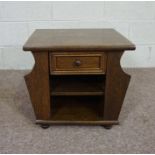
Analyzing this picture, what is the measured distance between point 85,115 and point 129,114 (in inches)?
12.2

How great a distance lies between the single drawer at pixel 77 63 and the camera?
50.2 inches

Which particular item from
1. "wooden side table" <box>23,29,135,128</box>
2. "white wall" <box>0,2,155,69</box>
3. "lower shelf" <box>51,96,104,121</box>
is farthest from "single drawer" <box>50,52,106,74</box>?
"white wall" <box>0,2,155,69</box>

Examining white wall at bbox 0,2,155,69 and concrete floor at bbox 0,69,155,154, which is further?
white wall at bbox 0,2,155,69

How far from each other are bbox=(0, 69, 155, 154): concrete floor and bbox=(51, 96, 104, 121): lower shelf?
2.3 inches

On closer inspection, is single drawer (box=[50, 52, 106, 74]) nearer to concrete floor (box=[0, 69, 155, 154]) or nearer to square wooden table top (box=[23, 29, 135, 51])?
square wooden table top (box=[23, 29, 135, 51])

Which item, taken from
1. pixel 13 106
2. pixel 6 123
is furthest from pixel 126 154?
pixel 13 106

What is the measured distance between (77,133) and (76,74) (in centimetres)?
33

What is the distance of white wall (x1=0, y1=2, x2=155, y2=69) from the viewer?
7.26 ft

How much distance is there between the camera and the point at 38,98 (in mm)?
1366

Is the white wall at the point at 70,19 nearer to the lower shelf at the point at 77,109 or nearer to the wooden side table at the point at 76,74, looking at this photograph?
the wooden side table at the point at 76,74

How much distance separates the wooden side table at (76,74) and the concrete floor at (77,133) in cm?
6

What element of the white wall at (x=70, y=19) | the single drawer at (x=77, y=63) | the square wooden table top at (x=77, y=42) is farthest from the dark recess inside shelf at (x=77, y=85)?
the white wall at (x=70, y=19)

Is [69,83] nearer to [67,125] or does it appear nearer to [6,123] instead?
[67,125]

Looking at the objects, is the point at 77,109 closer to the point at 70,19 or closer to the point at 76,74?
the point at 76,74
